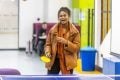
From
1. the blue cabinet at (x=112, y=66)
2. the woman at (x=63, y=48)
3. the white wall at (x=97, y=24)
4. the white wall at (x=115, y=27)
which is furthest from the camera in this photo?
the white wall at (x=97, y=24)

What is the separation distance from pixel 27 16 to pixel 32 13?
24 centimetres

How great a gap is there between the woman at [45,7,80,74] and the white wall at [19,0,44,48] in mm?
9902

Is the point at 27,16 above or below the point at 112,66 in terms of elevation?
above

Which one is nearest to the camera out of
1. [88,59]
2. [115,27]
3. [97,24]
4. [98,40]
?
[115,27]

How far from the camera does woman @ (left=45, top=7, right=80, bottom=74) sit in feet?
13.1

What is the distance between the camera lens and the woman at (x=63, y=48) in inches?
158

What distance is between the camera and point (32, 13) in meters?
13.9

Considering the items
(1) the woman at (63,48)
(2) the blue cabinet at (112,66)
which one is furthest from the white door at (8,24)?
(1) the woman at (63,48)

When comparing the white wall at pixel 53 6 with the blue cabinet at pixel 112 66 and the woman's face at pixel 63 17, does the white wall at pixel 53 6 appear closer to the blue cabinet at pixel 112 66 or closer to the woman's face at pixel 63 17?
the blue cabinet at pixel 112 66

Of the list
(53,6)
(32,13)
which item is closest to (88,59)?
(53,6)

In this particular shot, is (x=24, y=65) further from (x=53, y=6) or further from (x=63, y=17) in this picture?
(x=63, y=17)

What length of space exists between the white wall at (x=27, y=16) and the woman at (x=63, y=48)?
390 inches

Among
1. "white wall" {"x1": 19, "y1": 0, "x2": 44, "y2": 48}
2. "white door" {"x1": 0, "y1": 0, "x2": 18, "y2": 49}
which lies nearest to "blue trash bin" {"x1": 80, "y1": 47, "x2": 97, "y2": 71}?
"white wall" {"x1": 19, "y1": 0, "x2": 44, "y2": 48}

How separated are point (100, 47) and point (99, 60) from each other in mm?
351
